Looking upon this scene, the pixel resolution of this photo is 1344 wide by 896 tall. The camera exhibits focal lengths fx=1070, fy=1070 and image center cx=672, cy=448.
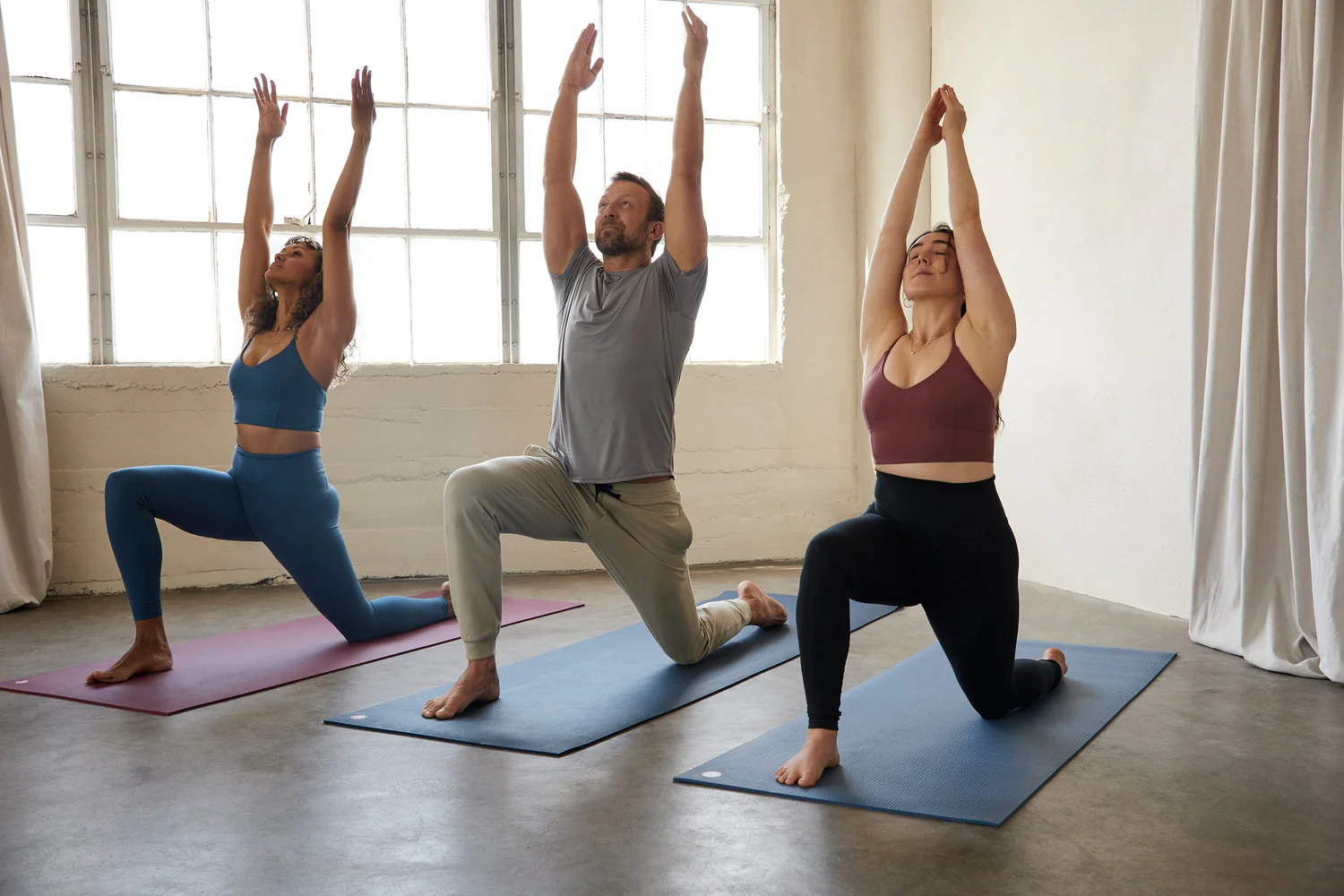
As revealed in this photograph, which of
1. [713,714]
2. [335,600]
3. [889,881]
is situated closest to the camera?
[889,881]

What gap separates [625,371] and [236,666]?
1.51 m

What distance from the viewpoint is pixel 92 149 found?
4734mm

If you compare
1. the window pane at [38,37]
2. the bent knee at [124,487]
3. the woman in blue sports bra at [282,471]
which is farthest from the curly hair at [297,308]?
the window pane at [38,37]

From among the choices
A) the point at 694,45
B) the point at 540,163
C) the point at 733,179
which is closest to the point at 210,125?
the point at 540,163

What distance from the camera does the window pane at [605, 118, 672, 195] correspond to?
536 centimetres

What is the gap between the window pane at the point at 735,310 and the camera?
5574 mm

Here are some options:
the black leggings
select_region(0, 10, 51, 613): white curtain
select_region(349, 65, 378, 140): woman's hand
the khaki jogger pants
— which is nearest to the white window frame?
select_region(0, 10, 51, 613): white curtain

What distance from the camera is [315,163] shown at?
4977 mm

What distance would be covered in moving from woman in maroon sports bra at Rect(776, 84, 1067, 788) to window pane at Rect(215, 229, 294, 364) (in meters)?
3.39

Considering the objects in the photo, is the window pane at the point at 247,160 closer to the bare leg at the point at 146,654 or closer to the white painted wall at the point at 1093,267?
the bare leg at the point at 146,654

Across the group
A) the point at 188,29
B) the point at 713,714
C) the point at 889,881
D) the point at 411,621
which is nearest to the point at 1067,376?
the point at 713,714

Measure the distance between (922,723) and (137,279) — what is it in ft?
13.3

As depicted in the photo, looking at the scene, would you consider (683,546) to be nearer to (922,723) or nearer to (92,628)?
(922,723)

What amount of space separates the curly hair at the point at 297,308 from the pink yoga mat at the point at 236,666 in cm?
89
